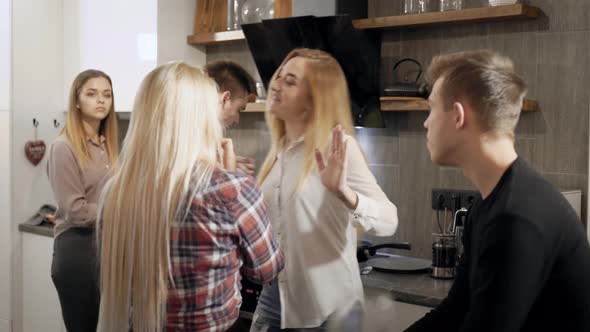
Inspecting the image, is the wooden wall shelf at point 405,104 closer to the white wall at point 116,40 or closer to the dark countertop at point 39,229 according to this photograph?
the white wall at point 116,40

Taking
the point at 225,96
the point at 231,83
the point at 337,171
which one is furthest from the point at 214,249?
the point at 231,83

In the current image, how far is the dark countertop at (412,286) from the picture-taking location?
2.41m

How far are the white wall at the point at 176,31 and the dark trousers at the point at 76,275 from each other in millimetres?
1124

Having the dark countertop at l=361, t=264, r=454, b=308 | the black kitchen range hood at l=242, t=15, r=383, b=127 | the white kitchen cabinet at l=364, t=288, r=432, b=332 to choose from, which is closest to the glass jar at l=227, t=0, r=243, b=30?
the black kitchen range hood at l=242, t=15, r=383, b=127

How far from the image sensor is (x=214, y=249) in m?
1.49

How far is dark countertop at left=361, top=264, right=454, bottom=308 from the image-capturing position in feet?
7.92

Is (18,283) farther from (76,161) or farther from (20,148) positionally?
(76,161)

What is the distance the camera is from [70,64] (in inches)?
157

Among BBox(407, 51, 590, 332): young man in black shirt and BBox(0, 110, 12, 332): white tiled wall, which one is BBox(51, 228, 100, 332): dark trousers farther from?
BBox(407, 51, 590, 332): young man in black shirt

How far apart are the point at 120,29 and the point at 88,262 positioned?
1.41 meters

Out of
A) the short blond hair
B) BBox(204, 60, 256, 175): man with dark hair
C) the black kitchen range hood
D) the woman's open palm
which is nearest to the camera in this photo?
the short blond hair

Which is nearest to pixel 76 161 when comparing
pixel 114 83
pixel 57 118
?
pixel 114 83

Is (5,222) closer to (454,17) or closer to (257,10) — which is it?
(257,10)

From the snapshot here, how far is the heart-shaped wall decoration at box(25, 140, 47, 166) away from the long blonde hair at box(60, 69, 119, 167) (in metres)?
0.97
